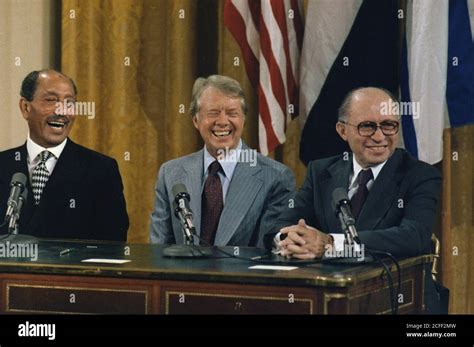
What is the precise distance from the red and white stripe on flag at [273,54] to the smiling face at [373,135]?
1132 millimetres

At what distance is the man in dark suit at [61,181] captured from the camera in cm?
532

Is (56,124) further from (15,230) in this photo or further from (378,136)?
(378,136)

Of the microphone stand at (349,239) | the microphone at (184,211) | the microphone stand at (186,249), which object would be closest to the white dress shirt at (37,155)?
the microphone stand at (186,249)

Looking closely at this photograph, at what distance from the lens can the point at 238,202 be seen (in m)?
4.94

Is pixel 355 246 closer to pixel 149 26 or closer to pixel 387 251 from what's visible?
pixel 387 251

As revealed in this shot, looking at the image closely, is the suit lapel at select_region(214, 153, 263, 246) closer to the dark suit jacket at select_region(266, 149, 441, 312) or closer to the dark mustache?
the dark suit jacket at select_region(266, 149, 441, 312)

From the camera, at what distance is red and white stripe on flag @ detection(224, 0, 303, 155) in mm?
5914

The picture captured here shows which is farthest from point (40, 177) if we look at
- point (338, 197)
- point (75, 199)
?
point (338, 197)

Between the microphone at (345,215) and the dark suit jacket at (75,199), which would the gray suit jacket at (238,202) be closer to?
the dark suit jacket at (75,199)

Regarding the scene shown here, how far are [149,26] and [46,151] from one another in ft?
5.44

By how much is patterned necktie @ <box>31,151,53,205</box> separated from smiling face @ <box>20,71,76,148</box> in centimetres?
11

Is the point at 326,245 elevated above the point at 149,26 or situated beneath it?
situated beneath
